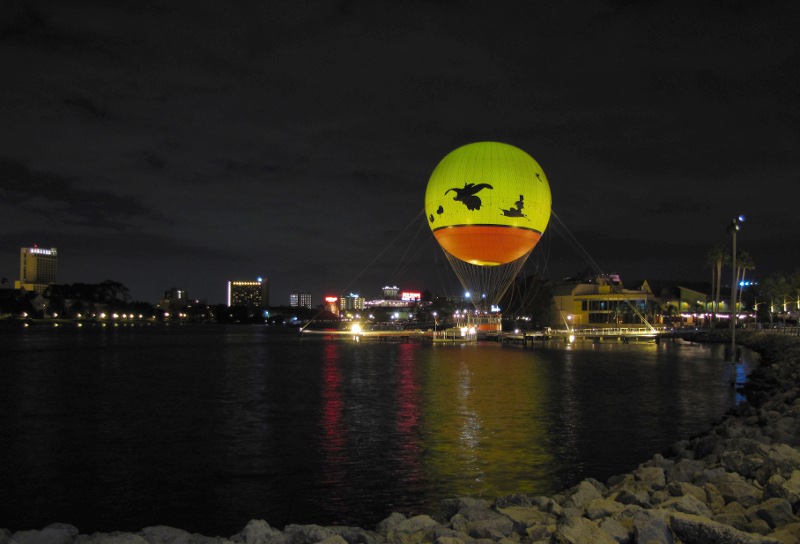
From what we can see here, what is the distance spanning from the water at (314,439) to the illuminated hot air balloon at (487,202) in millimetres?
14872

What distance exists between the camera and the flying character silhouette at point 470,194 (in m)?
49.8

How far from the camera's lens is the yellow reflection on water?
14586 mm

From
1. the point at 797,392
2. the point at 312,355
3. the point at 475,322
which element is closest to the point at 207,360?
the point at 312,355

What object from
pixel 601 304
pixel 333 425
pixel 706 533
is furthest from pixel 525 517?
pixel 601 304

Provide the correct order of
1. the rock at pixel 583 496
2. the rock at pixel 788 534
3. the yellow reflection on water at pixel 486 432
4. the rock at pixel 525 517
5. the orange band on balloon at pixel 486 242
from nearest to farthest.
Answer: the rock at pixel 788 534 < the rock at pixel 525 517 < the rock at pixel 583 496 < the yellow reflection on water at pixel 486 432 < the orange band on balloon at pixel 486 242

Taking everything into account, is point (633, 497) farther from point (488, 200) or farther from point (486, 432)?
point (488, 200)

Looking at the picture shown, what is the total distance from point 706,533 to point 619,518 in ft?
4.56

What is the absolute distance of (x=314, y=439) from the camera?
63.4 feet

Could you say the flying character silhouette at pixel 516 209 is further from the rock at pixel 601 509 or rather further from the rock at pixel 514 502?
the rock at pixel 601 509

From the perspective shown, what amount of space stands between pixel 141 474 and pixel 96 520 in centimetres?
319

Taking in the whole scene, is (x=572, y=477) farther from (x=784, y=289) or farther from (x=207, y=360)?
(x=784, y=289)

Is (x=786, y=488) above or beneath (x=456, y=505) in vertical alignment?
above

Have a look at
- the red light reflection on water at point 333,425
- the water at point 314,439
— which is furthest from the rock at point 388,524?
the red light reflection on water at point 333,425

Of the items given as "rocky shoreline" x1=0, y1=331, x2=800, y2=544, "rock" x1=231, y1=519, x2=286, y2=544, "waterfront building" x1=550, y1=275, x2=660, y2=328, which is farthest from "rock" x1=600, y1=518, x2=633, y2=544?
"waterfront building" x1=550, y1=275, x2=660, y2=328
